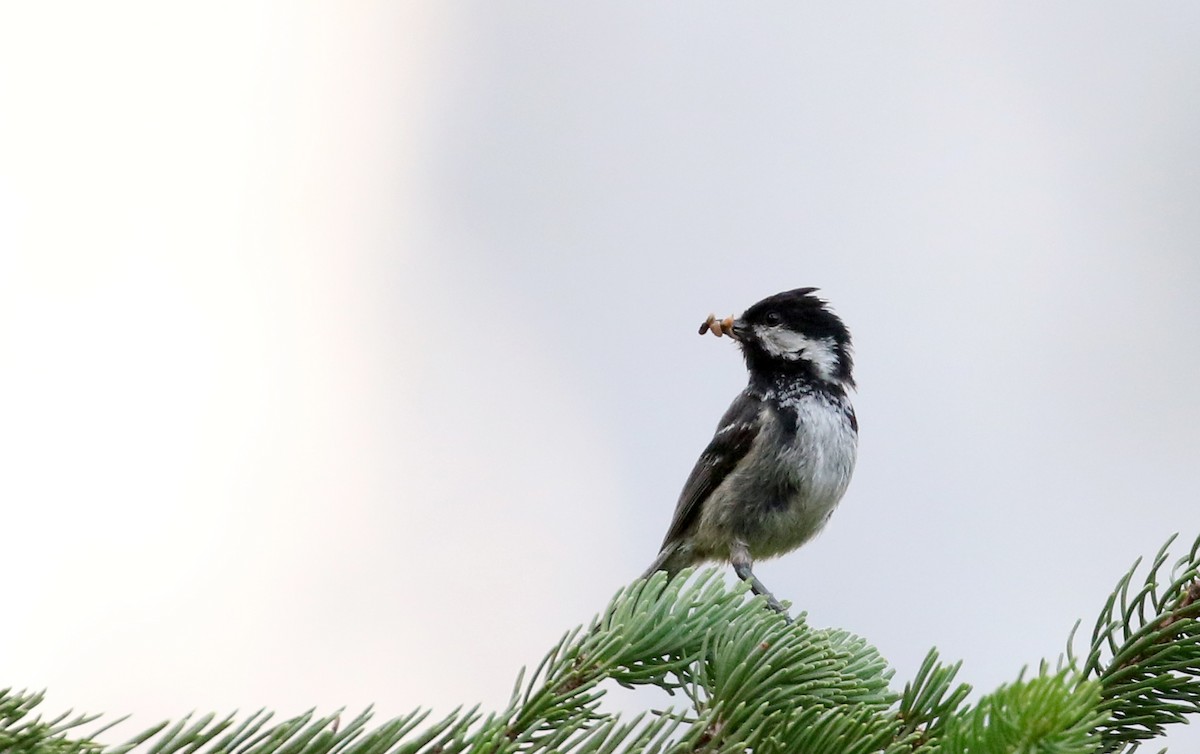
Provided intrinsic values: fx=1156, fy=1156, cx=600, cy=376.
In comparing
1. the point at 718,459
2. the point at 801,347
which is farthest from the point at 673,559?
the point at 801,347

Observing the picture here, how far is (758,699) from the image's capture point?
206 cm

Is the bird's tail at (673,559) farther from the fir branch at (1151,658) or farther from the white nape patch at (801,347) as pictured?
the fir branch at (1151,658)

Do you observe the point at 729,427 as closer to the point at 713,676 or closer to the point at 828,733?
the point at 713,676

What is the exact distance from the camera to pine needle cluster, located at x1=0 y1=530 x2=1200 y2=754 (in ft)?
4.94

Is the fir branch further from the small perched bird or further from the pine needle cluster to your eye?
the small perched bird

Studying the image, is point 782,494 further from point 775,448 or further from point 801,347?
point 801,347

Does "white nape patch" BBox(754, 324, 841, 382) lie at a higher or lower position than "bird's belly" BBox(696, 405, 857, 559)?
higher

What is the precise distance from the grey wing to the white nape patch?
0.30 metres

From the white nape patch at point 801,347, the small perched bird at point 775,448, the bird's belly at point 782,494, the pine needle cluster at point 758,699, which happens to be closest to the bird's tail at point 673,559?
the small perched bird at point 775,448

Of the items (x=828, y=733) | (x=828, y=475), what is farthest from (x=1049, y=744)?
(x=828, y=475)

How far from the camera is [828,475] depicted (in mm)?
5715

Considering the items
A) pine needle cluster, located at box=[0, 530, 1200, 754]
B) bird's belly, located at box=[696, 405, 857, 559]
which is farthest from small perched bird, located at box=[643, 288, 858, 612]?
pine needle cluster, located at box=[0, 530, 1200, 754]

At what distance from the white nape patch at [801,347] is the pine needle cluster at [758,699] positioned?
362cm

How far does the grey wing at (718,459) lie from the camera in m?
5.91
